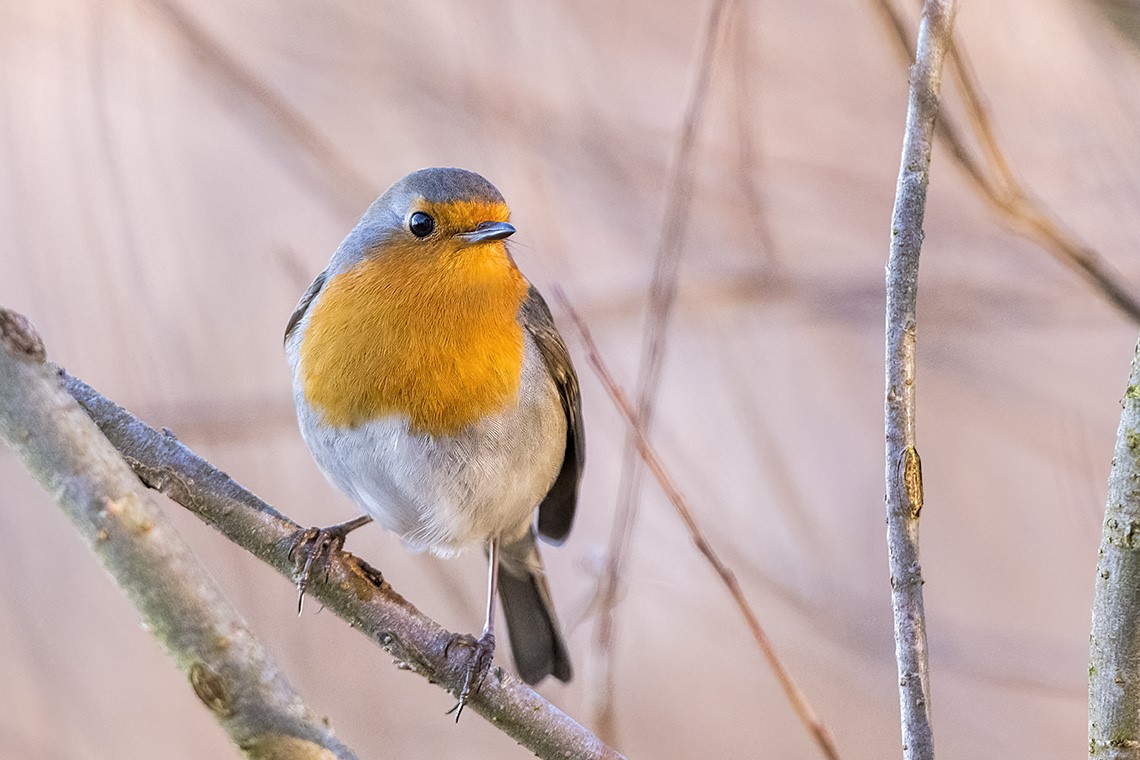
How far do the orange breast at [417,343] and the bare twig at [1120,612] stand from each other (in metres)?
1.56

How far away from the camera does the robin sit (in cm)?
253

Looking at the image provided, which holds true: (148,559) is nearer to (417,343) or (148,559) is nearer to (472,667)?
(472,667)

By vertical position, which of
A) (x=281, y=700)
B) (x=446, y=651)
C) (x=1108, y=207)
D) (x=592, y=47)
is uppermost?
(x=592, y=47)

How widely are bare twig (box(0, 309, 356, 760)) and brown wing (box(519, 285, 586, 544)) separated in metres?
1.65

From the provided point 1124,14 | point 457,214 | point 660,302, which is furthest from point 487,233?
point 1124,14

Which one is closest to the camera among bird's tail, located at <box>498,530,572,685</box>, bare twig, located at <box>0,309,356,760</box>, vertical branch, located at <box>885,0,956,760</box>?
bare twig, located at <box>0,309,356,760</box>

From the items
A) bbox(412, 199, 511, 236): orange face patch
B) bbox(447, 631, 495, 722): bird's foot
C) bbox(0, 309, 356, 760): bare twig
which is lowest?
bbox(0, 309, 356, 760): bare twig

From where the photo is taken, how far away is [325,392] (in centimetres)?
256

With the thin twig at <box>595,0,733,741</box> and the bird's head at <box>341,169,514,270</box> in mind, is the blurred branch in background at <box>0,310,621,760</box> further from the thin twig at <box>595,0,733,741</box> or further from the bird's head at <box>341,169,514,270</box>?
the bird's head at <box>341,169,514,270</box>

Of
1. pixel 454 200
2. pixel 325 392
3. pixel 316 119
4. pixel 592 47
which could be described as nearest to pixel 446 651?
pixel 325 392

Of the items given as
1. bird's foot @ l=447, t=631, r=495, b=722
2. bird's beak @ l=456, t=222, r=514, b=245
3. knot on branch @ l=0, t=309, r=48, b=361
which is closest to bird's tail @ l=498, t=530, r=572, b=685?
bird's foot @ l=447, t=631, r=495, b=722

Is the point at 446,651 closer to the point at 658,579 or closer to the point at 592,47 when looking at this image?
the point at 658,579

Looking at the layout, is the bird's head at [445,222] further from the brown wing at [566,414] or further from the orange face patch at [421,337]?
the brown wing at [566,414]

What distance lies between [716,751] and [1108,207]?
265cm
